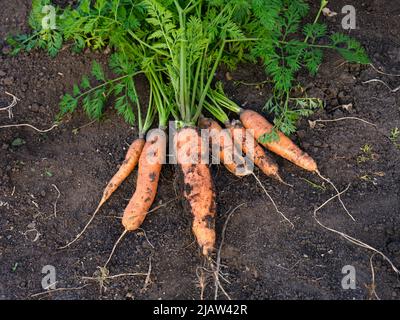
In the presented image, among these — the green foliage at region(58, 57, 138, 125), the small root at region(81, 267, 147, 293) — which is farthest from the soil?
the green foliage at region(58, 57, 138, 125)

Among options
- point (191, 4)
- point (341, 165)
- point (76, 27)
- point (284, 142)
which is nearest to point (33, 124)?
point (76, 27)

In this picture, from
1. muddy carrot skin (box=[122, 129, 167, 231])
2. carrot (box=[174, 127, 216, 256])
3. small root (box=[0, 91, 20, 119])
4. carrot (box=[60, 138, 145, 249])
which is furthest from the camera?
small root (box=[0, 91, 20, 119])

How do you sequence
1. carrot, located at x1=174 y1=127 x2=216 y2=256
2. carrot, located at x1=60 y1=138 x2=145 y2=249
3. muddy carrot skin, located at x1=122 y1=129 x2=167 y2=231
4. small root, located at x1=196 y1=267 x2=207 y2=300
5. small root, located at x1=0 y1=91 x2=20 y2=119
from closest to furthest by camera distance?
small root, located at x1=196 y1=267 x2=207 y2=300, carrot, located at x1=174 y1=127 x2=216 y2=256, muddy carrot skin, located at x1=122 y1=129 x2=167 y2=231, carrot, located at x1=60 y1=138 x2=145 y2=249, small root, located at x1=0 y1=91 x2=20 y2=119

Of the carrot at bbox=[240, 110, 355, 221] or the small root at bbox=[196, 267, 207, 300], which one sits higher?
the carrot at bbox=[240, 110, 355, 221]

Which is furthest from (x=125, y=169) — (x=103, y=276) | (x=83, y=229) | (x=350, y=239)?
(x=350, y=239)

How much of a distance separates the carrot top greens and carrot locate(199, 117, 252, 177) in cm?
12

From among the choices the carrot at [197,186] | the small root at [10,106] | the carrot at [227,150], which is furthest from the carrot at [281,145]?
the small root at [10,106]

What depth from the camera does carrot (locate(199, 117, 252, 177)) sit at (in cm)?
390

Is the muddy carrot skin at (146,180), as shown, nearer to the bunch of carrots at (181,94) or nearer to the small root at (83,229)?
the bunch of carrots at (181,94)

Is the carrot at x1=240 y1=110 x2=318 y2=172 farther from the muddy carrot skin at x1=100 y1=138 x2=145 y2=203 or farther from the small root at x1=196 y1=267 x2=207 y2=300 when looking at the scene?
the small root at x1=196 y1=267 x2=207 y2=300

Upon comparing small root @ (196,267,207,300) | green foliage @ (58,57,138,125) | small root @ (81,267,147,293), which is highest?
green foliage @ (58,57,138,125)

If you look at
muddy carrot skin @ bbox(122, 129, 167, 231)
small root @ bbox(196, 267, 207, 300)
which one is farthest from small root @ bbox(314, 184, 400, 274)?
muddy carrot skin @ bbox(122, 129, 167, 231)

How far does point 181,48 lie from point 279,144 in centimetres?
93

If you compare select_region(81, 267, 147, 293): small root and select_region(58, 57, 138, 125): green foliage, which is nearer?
select_region(81, 267, 147, 293): small root
